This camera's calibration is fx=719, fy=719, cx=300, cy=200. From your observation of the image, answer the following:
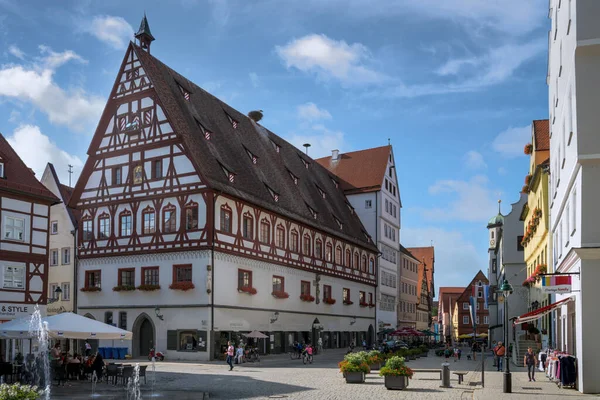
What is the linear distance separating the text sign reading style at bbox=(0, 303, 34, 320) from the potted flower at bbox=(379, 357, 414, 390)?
19.8m

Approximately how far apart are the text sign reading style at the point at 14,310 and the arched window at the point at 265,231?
666 inches

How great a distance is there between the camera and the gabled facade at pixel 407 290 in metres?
83.9

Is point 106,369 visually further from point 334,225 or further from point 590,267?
point 334,225

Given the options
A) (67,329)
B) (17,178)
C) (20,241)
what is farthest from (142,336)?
(67,329)

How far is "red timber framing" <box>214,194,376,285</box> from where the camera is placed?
4453 cm

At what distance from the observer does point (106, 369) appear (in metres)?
26.6

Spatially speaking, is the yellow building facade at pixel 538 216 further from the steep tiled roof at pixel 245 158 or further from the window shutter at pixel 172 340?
Result: the window shutter at pixel 172 340

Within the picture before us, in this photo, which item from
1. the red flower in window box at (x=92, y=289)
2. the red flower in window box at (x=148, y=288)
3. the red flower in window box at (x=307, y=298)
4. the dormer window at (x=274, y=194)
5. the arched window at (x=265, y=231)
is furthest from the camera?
the red flower in window box at (x=307, y=298)

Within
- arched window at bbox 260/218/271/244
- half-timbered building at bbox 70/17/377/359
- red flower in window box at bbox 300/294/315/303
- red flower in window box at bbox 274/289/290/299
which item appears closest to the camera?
half-timbered building at bbox 70/17/377/359

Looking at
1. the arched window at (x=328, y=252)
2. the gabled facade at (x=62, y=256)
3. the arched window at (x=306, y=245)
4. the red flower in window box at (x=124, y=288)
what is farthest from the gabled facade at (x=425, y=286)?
the red flower in window box at (x=124, y=288)

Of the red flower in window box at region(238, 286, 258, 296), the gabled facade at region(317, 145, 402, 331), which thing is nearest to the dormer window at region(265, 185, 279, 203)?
the red flower in window box at region(238, 286, 258, 296)

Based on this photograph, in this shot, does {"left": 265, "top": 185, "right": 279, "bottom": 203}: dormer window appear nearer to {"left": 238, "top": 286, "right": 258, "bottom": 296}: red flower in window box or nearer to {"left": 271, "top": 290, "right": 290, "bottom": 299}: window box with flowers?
{"left": 271, "top": 290, "right": 290, "bottom": 299}: window box with flowers

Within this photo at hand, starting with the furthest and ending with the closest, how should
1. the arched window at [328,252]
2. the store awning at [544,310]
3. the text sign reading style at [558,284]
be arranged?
the arched window at [328,252] → the store awning at [544,310] → the text sign reading style at [558,284]

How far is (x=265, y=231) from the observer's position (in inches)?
1944
